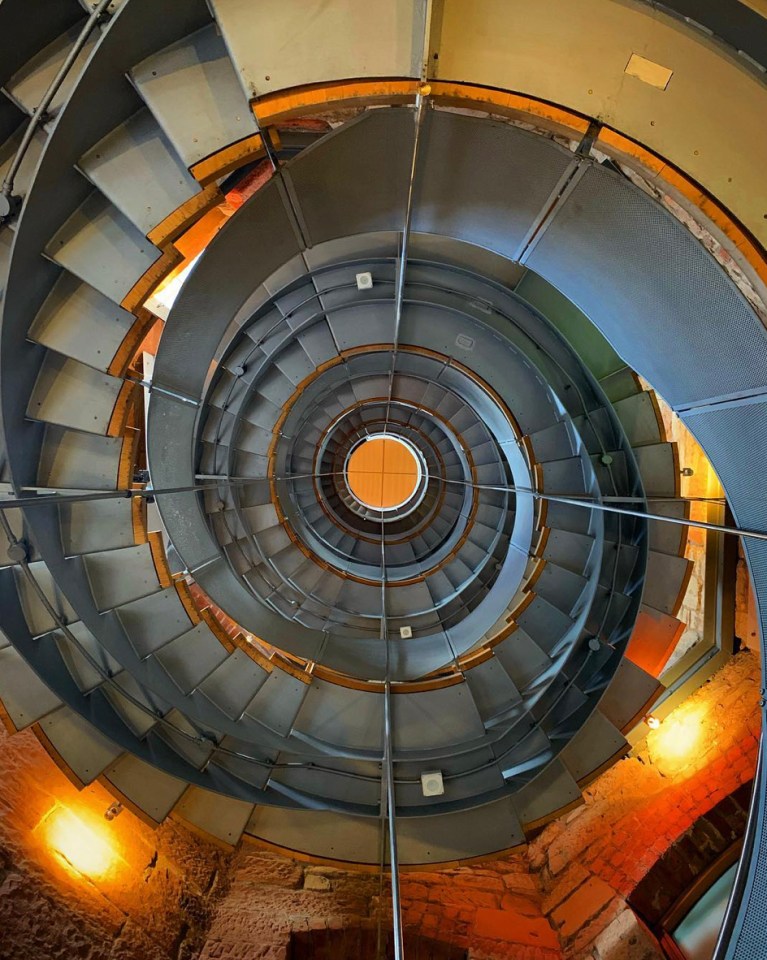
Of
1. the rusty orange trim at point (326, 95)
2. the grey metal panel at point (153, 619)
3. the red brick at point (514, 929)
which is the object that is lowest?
the red brick at point (514, 929)

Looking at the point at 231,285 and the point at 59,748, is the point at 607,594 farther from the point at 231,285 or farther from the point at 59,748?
the point at 59,748

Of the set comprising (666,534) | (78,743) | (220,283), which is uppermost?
(220,283)

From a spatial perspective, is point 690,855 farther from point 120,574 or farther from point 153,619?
point 120,574

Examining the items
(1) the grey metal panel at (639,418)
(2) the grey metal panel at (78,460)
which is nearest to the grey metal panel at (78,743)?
(2) the grey metal panel at (78,460)

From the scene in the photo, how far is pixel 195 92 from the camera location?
9.84ft

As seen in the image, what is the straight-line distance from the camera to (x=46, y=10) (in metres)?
2.99

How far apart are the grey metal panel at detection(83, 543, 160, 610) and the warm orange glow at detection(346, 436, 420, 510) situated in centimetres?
753

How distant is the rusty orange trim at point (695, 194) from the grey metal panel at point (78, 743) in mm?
5784

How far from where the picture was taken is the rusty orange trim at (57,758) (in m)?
4.35

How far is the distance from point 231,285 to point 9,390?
172 cm

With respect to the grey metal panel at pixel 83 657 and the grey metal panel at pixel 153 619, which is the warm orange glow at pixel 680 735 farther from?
the grey metal panel at pixel 83 657

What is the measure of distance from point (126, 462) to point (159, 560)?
3.15 ft

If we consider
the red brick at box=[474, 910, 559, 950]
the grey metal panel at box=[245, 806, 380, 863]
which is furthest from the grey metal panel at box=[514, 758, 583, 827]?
the grey metal panel at box=[245, 806, 380, 863]

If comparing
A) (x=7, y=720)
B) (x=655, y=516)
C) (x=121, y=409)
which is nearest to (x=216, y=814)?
(x=7, y=720)
